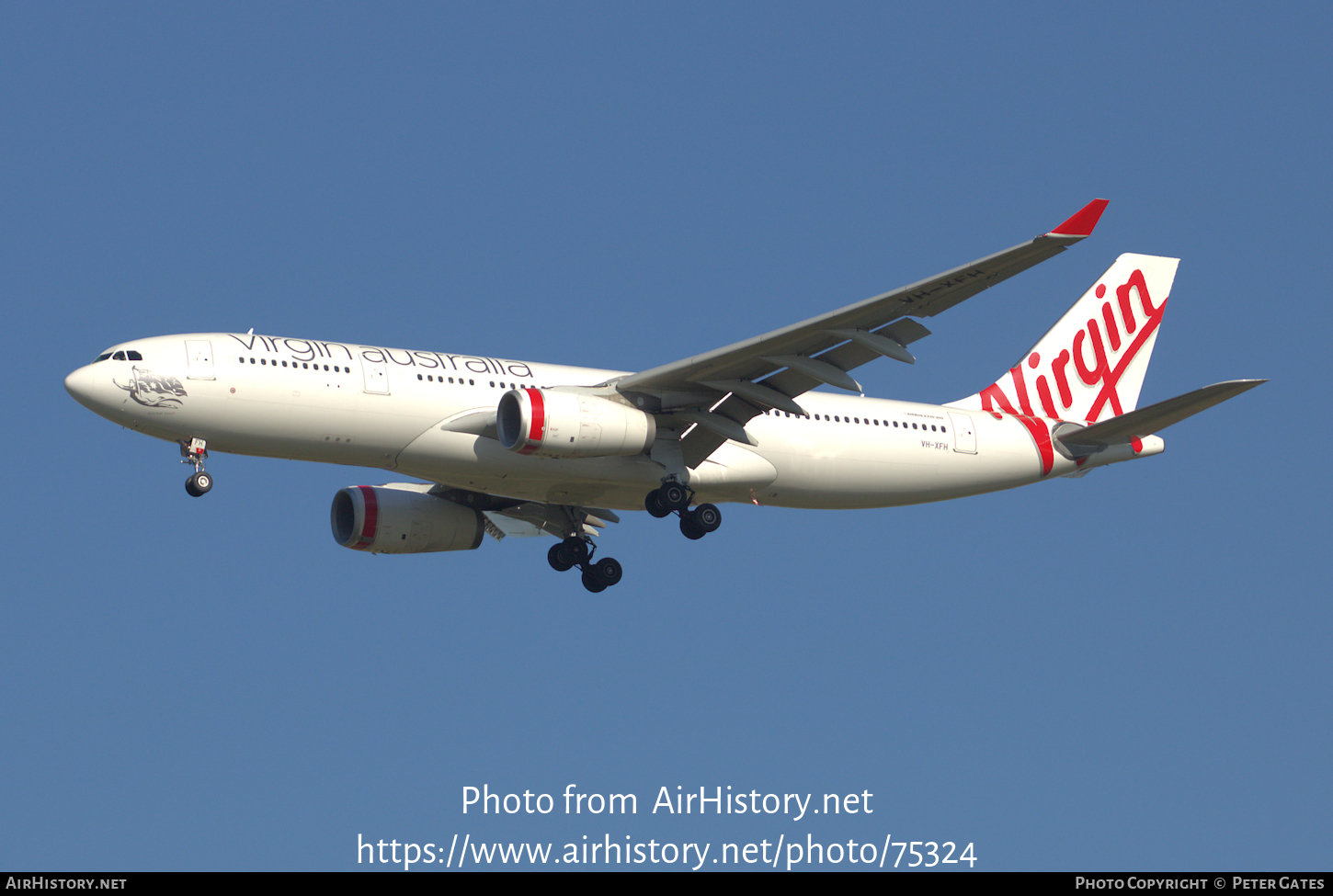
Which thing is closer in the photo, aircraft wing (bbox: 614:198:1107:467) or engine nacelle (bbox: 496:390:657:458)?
aircraft wing (bbox: 614:198:1107:467)

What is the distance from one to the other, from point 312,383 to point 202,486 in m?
3.06

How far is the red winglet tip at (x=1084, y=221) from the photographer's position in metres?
27.2

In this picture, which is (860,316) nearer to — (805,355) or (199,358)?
(805,355)

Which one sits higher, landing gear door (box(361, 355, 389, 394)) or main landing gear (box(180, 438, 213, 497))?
landing gear door (box(361, 355, 389, 394))

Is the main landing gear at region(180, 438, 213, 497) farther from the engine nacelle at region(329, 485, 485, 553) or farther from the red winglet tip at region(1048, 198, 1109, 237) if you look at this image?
the red winglet tip at region(1048, 198, 1109, 237)

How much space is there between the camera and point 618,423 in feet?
109

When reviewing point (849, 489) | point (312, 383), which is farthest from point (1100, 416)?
point (312, 383)

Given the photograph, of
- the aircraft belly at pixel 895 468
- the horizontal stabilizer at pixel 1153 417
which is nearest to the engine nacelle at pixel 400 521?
the aircraft belly at pixel 895 468

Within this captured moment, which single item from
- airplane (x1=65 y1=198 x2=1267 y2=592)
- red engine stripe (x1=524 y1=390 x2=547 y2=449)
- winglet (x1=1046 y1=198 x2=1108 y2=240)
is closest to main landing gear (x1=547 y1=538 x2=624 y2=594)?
airplane (x1=65 y1=198 x2=1267 y2=592)

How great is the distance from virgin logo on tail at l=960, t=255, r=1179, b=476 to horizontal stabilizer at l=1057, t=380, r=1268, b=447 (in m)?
1.21

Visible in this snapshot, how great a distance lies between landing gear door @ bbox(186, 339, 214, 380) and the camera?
31.9m

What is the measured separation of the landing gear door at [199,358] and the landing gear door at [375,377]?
3063 millimetres

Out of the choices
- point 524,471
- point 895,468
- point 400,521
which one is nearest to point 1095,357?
point 895,468

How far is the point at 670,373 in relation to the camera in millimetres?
33406
